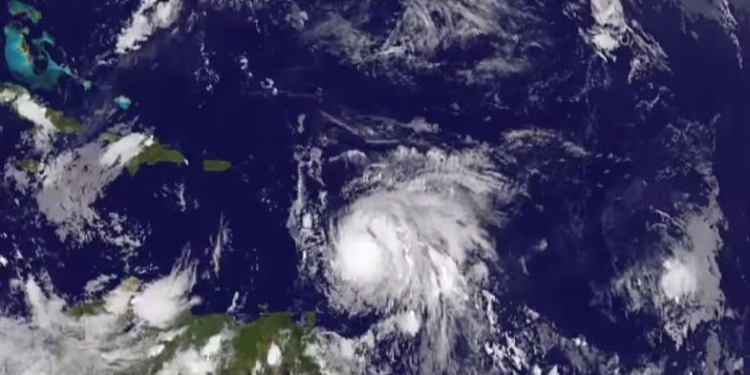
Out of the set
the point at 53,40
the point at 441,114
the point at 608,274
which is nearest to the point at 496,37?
the point at 441,114

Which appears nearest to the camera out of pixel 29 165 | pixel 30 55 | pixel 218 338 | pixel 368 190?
pixel 218 338

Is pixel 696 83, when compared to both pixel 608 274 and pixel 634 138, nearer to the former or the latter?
pixel 634 138

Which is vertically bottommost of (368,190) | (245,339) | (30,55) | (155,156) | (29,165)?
(245,339)

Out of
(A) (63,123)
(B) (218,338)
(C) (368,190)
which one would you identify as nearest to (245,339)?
(B) (218,338)

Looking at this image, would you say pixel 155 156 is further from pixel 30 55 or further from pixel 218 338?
pixel 218 338

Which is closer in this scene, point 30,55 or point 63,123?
point 63,123

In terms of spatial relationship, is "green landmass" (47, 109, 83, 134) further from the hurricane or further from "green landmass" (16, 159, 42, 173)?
the hurricane

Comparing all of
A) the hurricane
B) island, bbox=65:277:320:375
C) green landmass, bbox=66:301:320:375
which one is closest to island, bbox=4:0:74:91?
island, bbox=65:277:320:375
